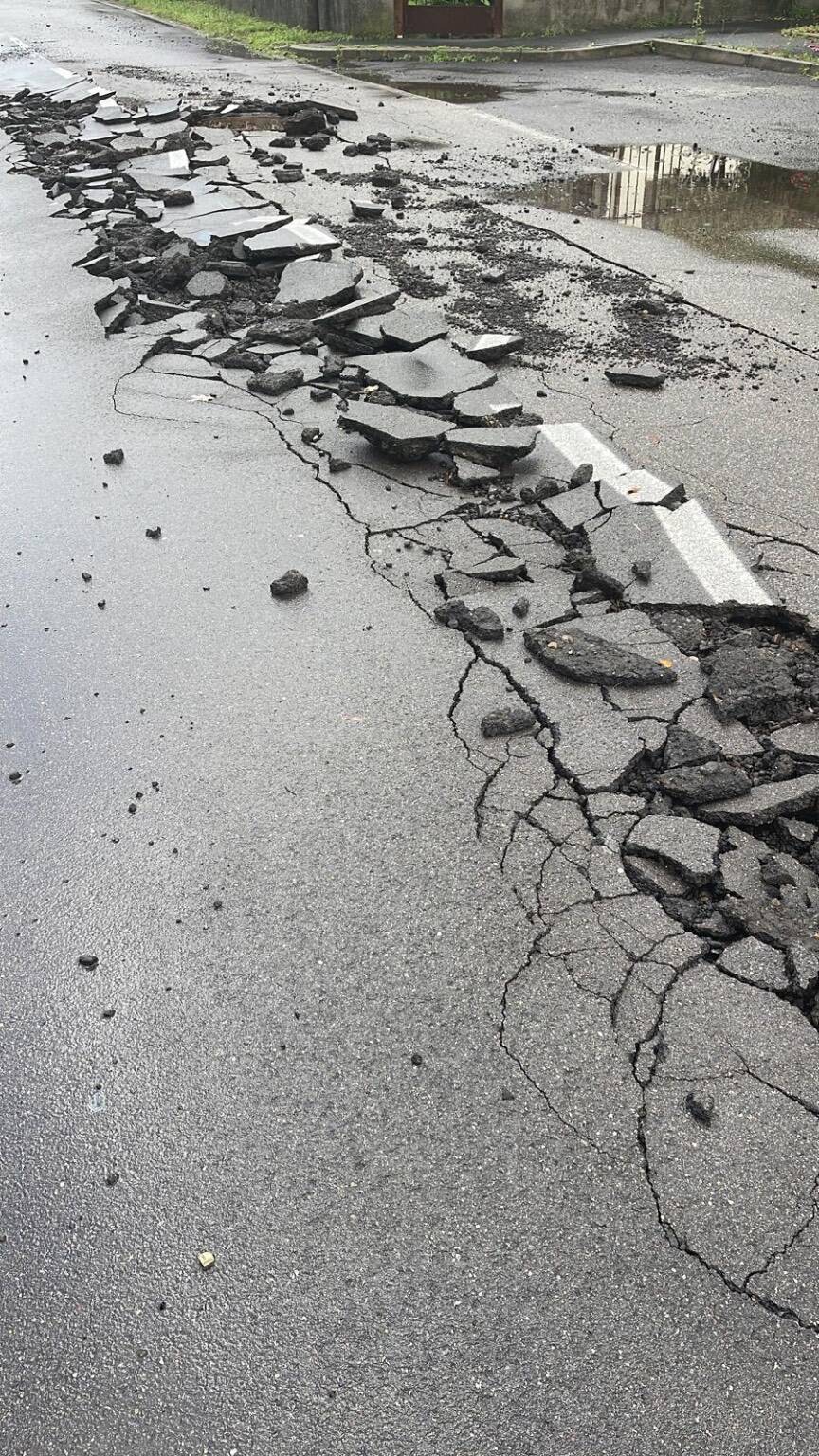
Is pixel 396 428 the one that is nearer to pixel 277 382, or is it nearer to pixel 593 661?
pixel 277 382

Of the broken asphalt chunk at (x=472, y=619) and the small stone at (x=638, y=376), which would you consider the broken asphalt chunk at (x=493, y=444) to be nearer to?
the small stone at (x=638, y=376)

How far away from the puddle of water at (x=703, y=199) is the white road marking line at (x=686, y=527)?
3853 millimetres

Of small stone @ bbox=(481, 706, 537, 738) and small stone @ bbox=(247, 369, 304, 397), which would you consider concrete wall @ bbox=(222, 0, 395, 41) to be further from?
small stone @ bbox=(481, 706, 537, 738)

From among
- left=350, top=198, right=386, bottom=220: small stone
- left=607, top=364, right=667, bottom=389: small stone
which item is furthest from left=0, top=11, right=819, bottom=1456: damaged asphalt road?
left=350, top=198, right=386, bottom=220: small stone

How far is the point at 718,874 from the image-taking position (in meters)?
3.23

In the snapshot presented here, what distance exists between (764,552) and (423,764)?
6.62ft

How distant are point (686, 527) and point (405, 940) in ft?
9.06

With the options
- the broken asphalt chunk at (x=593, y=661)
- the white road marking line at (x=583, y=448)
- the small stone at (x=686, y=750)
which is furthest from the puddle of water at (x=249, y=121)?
the small stone at (x=686, y=750)

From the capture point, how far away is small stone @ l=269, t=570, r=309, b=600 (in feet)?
15.6

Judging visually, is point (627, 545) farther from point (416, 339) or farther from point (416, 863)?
point (416, 339)

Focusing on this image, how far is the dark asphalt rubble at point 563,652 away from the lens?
3.02 metres

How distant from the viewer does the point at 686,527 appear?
5.05 meters

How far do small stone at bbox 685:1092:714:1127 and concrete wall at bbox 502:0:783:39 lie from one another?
24.4m

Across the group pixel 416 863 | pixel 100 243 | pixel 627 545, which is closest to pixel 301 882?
pixel 416 863
